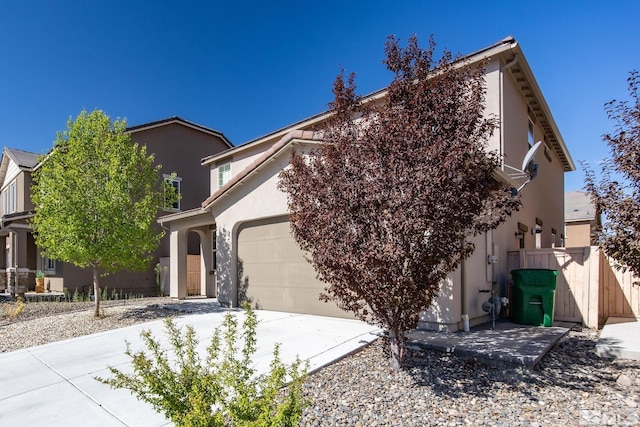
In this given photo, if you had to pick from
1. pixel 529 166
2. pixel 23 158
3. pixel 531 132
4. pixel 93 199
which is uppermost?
pixel 23 158

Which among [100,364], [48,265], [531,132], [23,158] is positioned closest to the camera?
[100,364]

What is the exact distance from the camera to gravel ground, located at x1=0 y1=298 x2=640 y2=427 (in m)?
3.97

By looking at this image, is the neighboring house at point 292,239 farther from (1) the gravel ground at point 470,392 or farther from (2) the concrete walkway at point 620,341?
(2) the concrete walkway at point 620,341

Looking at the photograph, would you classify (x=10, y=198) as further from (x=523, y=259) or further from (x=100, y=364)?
(x=523, y=259)

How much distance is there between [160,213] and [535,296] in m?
16.0

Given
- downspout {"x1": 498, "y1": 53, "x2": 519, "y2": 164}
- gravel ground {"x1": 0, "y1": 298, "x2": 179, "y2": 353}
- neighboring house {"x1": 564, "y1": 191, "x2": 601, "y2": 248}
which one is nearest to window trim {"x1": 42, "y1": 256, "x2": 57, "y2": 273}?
gravel ground {"x1": 0, "y1": 298, "x2": 179, "y2": 353}

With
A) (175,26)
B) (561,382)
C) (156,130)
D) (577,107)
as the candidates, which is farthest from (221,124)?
(561,382)

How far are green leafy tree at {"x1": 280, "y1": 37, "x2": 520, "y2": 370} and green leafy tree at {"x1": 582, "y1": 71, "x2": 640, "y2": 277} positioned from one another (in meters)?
1.55

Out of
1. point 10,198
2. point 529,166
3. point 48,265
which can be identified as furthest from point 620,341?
point 10,198

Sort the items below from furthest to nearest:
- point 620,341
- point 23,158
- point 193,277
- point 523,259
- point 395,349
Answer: point 23,158, point 193,277, point 523,259, point 620,341, point 395,349

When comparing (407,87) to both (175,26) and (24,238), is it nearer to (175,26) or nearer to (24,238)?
(175,26)

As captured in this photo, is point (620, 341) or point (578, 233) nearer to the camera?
point (620, 341)

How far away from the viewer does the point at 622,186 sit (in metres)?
5.41

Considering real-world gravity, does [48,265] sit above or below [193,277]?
above
